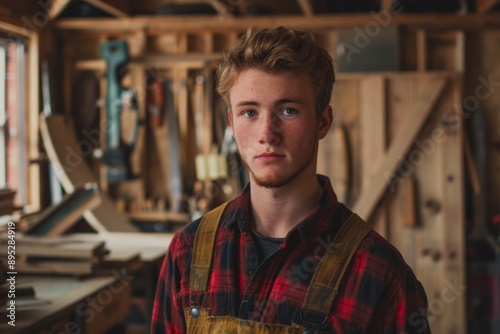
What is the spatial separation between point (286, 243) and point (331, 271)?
0.49 ft

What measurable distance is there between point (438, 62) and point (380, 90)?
63cm

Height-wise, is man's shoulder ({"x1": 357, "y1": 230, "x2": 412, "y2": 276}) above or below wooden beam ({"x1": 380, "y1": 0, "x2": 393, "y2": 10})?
below

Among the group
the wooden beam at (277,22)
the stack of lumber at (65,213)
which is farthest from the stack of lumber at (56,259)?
the wooden beam at (277,22)

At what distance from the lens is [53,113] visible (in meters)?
5.68

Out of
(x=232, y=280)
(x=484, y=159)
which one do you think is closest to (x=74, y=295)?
(x=232, y=280)

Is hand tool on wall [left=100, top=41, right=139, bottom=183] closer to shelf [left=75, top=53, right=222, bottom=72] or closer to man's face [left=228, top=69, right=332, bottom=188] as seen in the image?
shelf [left=75, top=53, right=222, bottom=72]

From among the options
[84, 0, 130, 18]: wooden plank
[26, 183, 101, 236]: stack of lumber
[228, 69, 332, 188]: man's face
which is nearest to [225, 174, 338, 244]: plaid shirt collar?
[228, 69, 332, 188]: man's face

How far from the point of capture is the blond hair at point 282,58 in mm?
1754

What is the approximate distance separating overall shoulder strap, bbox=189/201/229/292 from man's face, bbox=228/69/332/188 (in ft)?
0.76

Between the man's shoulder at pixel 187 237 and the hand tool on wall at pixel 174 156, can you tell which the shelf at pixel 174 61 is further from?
the man's shoulder at pixel 187 237

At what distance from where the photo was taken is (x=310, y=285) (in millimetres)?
1690

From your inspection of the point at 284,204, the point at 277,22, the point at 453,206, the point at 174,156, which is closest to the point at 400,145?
the point at 453,206

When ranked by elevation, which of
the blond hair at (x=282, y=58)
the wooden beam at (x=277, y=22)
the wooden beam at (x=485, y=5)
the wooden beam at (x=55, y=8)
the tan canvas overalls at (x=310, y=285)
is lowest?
the tan canvas overalls at (x=310, y=285)

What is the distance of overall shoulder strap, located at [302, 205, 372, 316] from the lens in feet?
5.51
